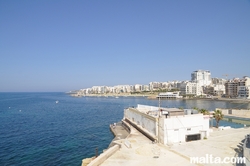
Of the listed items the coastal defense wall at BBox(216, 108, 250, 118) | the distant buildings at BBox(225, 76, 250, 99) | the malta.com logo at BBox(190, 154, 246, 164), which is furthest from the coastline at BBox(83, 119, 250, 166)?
the distant buildings at BBox(225, 76, 250, 99)

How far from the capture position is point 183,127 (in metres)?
18.8

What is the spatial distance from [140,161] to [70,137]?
20938 mm

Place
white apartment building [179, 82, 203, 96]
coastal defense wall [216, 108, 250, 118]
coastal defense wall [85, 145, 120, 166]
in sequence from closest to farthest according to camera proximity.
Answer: coastal defense wall [85, 145, 120, 166] < coastal defense wall [216, 108, 250, 118] < white apartment building [179, 82, 203, 96]

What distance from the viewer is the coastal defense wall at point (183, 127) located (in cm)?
1814

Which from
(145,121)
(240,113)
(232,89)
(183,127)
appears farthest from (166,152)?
(232,89)

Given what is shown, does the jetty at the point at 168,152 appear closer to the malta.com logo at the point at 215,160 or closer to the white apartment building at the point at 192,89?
the malta.com logo at the point at 215,160

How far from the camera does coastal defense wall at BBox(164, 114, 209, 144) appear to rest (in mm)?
18141

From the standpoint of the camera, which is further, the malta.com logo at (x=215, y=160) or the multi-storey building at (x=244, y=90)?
the multi-storey building at (x=244, y=90)

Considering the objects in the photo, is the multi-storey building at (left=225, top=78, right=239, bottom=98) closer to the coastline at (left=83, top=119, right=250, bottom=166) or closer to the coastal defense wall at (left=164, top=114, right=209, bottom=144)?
the coastal defense wall at (left=164, top=114, right=209, bottom=144)

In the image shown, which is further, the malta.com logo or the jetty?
the jetty

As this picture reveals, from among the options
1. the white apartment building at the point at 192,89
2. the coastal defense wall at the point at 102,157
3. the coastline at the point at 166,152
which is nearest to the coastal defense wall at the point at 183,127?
the coastline at the point at 166,152

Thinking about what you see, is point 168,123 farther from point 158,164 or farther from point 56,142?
point 56,142

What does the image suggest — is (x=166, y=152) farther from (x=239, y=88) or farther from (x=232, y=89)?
(x=232, y=89)

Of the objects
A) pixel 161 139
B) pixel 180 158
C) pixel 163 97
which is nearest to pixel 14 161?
pixel 161 139
